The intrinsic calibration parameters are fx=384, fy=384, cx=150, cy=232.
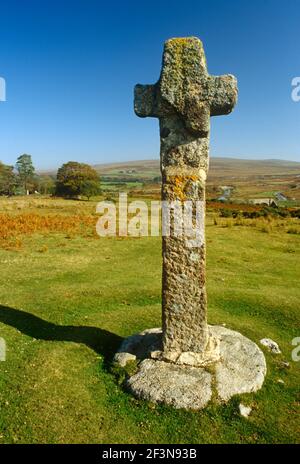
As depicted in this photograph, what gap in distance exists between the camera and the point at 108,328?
37.3ft

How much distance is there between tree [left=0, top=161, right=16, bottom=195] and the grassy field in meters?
60.3

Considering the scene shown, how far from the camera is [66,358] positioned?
933 centimetres

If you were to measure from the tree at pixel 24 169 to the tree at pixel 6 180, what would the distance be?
3374mm

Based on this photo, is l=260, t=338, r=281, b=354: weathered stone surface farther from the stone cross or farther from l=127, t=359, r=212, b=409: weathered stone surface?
l=127, t=359, r=212, b=409: weathered stone surface

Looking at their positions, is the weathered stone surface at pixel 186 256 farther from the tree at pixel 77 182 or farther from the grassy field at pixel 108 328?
the tree at pixel 77 182

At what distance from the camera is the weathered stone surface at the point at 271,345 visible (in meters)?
10.2

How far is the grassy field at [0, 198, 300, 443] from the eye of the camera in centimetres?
717

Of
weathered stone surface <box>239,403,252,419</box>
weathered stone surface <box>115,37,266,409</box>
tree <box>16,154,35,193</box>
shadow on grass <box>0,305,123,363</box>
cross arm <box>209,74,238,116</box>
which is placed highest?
tree <box>16,154,35,193</box>

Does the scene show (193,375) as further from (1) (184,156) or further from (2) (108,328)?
(1) (184,156)

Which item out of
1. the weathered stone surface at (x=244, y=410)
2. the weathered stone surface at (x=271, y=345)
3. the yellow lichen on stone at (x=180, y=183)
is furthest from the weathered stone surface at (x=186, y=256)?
the weathered stone surface at (x=271, y=345)

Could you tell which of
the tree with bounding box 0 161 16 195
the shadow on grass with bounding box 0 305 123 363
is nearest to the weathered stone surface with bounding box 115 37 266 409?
the shadow on grass with bounding box 0 305 123 363

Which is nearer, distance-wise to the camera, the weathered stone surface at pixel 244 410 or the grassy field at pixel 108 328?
the grassy field at pixel 108 328
